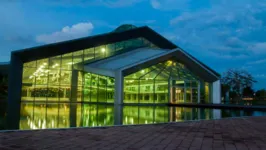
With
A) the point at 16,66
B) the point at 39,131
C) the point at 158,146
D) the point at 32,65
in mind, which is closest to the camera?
the point at 158,146

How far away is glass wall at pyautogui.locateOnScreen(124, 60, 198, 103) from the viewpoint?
23750 millimetres

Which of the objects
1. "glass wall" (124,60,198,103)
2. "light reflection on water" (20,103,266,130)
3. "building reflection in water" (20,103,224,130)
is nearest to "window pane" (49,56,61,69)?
"glass wall" (124,60,198,103)

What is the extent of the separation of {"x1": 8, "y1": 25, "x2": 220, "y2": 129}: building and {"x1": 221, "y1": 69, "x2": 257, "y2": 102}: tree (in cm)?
2223

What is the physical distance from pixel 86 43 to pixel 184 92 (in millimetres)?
11048

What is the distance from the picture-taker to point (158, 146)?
4430mm

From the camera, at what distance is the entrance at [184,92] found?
26250 mm

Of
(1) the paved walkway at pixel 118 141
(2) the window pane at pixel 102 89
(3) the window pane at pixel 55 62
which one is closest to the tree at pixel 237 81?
(2) the window pane at pixel 102 89

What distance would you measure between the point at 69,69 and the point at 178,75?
10.9 metres

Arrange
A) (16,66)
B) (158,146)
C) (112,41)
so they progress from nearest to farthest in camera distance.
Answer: (158,146)
(16,66)
(112,41)

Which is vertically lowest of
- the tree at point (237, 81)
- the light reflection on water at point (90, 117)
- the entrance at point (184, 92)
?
the light reflection on water at point (90, 117)

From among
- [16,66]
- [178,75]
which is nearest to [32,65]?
[16,66]

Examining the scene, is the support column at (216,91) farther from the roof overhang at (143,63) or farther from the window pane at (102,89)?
the window pane at (102,89)

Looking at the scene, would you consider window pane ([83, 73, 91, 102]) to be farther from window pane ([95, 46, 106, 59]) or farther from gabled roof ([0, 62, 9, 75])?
gabled roof ([0, 62, 9, 75])

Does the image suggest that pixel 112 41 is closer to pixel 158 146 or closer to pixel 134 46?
pixel 134 46
